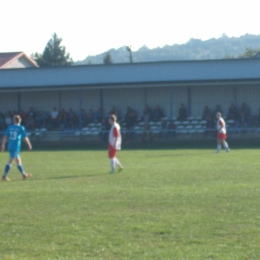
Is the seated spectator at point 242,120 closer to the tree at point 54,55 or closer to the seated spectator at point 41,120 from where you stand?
A: the seated spectator at point 41,120

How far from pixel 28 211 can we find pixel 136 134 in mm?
24571

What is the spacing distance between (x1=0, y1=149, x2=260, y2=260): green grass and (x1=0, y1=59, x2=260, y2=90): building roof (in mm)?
18117

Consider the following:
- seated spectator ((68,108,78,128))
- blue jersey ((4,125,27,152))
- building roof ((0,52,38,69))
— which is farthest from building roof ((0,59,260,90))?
building roof ((0,52,38,69))

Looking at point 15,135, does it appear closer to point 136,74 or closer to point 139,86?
point 139,86

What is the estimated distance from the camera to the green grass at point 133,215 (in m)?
8.01

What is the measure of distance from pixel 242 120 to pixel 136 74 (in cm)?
744

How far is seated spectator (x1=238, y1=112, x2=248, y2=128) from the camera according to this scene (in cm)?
3269

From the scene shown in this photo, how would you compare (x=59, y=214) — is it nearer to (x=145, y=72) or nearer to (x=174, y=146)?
Result: (x=174, y=146)

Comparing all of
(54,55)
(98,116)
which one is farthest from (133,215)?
(54,55)

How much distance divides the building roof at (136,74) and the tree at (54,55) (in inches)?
2553

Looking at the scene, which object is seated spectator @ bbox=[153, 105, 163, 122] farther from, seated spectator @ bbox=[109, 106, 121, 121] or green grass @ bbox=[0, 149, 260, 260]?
green grass @ bbox=[0, 149, 260, 260]

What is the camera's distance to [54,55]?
105 m

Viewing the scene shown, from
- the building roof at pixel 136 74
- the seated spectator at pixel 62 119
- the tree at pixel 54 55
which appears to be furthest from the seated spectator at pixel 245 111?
the tree at pixel 54 55

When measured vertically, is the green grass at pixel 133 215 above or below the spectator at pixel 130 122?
below
